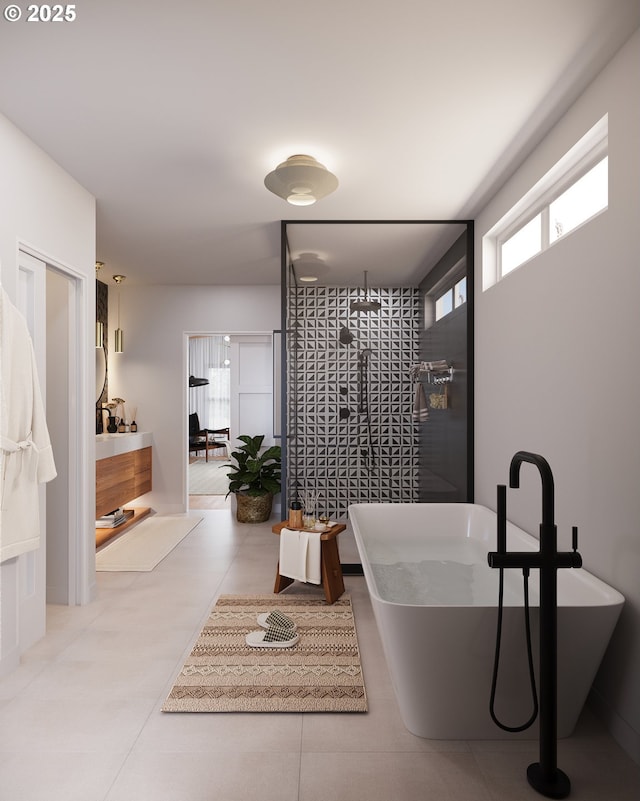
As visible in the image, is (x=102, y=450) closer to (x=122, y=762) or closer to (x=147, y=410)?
(x=147, y=410)

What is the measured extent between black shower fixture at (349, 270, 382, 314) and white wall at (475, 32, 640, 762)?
1.10 meters

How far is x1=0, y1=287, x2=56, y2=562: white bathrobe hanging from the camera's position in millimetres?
2443

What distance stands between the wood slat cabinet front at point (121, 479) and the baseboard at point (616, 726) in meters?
3.99

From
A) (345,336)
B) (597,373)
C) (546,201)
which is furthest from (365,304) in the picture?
(597,373)

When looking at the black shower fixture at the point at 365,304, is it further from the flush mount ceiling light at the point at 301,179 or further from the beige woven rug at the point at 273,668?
the beige woven rug at the point at 273,668

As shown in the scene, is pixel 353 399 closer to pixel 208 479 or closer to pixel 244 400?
pixel 244 400

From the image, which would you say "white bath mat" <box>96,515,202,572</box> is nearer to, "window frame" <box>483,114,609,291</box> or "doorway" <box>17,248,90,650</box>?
"doorway" <box>17,248,90,650</box>

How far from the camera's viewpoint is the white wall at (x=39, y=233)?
2531 millimetres

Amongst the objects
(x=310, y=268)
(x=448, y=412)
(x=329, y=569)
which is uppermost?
(x=310, y=268)

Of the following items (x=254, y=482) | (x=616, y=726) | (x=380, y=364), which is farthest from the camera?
(x=254, y=482)

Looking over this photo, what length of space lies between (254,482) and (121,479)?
1342 millimetres

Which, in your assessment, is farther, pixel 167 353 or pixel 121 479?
pixel 167 353

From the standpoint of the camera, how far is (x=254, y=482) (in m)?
5.74

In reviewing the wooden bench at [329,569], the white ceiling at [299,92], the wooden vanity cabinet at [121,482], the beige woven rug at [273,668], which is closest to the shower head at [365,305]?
the white ceiling at [299,92]
